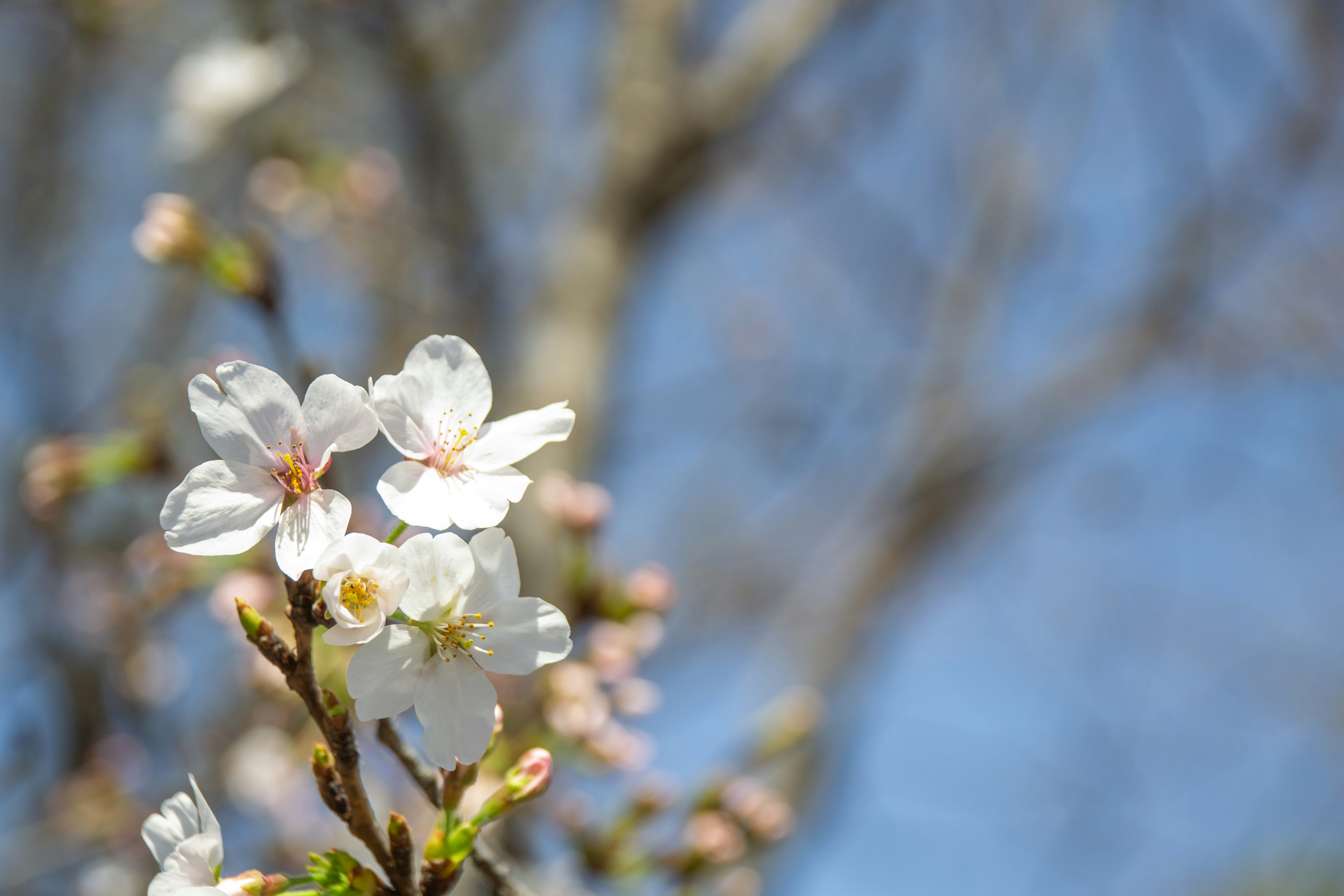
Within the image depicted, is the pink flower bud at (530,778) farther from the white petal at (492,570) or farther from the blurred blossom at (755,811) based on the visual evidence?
the blurred blossom at (755,811)

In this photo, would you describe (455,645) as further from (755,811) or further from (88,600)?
(88,600)

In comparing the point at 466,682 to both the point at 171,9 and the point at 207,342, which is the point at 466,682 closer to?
the point at 207,342

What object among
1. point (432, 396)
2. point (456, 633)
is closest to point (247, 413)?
point (432, 396)

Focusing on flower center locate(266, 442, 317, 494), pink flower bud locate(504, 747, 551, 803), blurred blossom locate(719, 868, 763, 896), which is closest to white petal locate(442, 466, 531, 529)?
flower center locate(266, 442, 317, 494)

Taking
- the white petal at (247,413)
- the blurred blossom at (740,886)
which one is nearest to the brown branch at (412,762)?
the white petal at (247,413)

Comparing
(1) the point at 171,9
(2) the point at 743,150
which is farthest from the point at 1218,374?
(1) the point at 171,9

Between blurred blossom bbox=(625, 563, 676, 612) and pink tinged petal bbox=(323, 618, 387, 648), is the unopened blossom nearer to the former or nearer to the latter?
pink tinged petal bbox=(323, 618, 387, 648)
